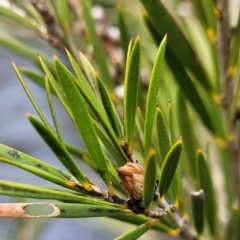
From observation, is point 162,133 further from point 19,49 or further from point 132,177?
point 19,49

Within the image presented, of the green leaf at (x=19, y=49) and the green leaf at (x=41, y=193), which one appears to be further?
the green leaf at (x=19, y=49)

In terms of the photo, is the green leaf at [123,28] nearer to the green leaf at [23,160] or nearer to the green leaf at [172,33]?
the green leaf at [172,33]

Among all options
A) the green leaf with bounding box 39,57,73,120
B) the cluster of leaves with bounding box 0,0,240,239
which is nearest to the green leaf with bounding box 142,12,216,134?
the cluster of leaves with bounding box 0,0,240,239

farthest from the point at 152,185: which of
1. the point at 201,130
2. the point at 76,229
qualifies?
the point at 76,229

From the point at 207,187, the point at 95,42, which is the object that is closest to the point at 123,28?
the point at 95,42

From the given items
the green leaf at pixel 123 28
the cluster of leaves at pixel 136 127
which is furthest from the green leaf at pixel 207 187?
the green leaf at pixel 123 28

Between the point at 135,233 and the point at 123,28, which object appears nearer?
the point at 135,233

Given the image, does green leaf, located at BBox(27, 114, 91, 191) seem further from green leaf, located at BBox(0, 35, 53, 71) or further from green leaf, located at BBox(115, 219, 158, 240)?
green leaf, located at BBox(0, 35, 53, 71)
